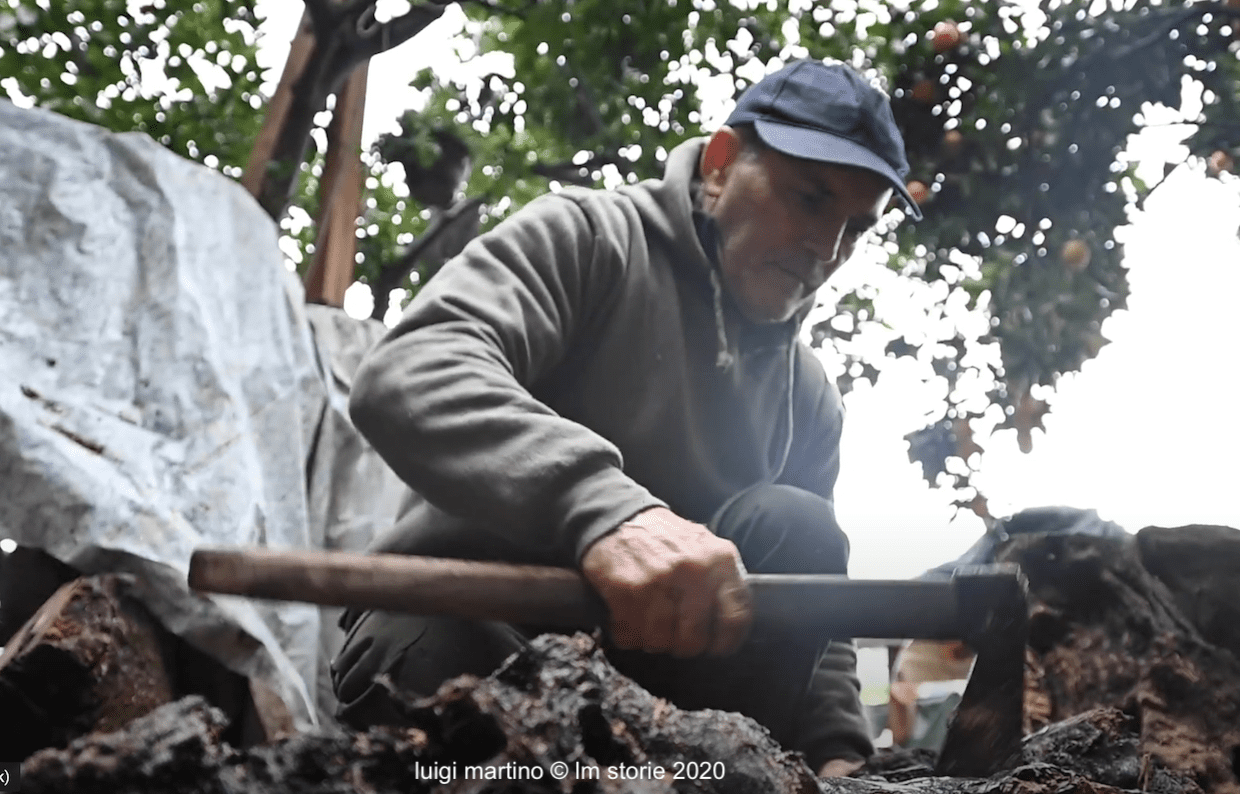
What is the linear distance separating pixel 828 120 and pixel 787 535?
628mm

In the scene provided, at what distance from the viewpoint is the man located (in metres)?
1.19

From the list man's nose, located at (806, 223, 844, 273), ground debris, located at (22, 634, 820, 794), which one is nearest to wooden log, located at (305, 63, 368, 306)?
man's nose, located at (806, 223, 844, 273)

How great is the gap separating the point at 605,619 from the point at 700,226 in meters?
0.76

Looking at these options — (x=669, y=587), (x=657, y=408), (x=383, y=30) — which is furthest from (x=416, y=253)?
(x=669, y=587)

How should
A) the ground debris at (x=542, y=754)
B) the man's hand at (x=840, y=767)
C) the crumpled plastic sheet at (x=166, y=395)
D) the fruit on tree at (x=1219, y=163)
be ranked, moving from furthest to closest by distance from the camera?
1. the fruit on tree at (x=1219, y=163)
2. the crumpled plastic sheet at (x=166, y=395)
3. the man's hand at (x=840, y=767)
4. the ground debris at (x=542, y=754)

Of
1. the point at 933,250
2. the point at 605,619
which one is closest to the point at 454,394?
the point at 605,619

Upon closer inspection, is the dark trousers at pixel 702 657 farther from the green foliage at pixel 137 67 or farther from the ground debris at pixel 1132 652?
the green foliage at pixel 137 67

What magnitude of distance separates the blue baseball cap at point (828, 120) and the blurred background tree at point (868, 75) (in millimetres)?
1130

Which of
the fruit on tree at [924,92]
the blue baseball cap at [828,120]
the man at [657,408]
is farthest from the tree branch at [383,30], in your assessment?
the blue baseball cap at [828,120]

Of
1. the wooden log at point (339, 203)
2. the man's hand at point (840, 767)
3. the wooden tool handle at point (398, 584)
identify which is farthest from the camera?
the wooden log at point (339, 203)

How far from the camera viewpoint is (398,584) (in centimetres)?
111

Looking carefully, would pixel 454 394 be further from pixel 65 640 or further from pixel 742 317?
pixel 65 640

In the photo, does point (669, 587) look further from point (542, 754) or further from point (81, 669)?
point (81, 669)

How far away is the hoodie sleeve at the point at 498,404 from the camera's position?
47.8 inches
